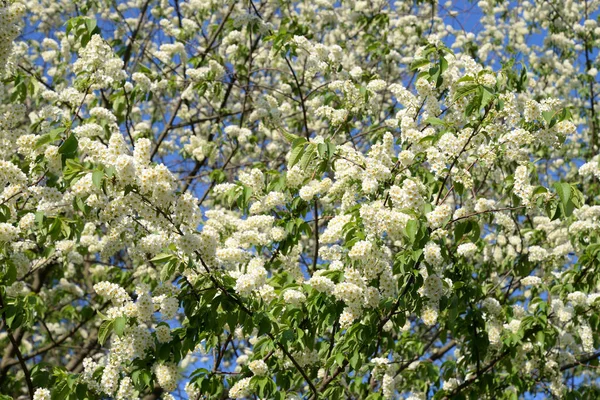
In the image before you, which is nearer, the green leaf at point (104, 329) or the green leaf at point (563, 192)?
the green leaf at point (563, 192)

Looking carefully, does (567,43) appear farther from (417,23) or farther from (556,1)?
(417,23)

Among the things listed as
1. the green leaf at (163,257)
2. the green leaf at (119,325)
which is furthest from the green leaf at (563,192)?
the green leaf at (119,325)

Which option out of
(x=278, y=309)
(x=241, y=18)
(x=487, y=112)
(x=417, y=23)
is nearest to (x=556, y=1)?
(x=417, y=23)

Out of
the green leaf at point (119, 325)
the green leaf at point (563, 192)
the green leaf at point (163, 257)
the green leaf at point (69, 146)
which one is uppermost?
the green leaf at point (69, 146)

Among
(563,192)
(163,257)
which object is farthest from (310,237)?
(563,192)

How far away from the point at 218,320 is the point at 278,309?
440mm

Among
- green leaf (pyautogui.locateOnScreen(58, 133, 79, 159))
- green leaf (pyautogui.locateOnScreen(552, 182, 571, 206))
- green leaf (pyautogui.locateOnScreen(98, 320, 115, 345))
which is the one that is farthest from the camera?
green leaf (pyautogui.locateOnScreen(98, 320, 115, 345))

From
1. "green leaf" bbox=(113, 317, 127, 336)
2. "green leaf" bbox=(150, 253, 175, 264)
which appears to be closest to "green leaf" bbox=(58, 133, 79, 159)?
"green leaf" bbox=(150, 253, 175, 264)

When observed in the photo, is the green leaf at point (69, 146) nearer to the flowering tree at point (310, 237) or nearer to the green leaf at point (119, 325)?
the flowering tree at point (310, 237)

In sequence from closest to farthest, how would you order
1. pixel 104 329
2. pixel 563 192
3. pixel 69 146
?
pixel 69 146 → pixel 563 192 → pixel 104 329

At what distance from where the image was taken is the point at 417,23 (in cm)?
850

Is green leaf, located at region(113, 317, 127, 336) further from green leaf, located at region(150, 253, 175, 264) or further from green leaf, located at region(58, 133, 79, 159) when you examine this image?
green leaf, located at region(58, 133, 79, 159)

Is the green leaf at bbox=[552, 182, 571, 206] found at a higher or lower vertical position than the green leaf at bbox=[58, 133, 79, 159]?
lower

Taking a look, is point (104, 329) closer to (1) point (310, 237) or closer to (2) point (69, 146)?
(2) point (69, 146)
